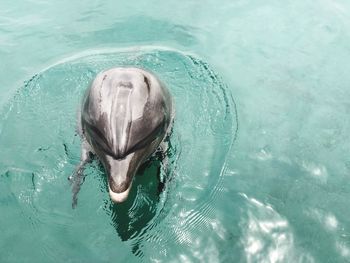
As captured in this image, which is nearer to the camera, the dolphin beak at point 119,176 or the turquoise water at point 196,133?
the dolphin beak at point 119,176

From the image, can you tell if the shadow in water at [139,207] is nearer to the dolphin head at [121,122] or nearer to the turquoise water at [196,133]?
the turquoise water at [196,133]

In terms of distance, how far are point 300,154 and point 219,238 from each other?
81.5 inches

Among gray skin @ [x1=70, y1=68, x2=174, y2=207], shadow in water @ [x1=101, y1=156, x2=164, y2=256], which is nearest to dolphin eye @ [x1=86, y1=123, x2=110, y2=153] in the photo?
gray skin @ [x1=70, y1=68, x2=174, y2=207]

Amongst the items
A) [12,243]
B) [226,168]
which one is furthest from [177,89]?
[12,243]

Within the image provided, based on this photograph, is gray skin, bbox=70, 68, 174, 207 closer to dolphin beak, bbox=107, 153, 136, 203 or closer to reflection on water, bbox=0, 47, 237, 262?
dolphin beak, bbox=107, 153, 136, 203

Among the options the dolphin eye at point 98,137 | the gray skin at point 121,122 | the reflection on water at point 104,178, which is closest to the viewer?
the gray skin at point 121,122

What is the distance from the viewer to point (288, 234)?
566 centimetres

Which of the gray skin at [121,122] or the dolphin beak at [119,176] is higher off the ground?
the gray skin at [121,122]

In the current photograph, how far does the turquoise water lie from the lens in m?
5.55

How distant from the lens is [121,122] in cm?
458

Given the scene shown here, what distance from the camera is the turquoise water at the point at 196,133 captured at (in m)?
5.55

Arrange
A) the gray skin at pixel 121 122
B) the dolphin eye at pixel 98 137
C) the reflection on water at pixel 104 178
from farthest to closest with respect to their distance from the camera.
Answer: the reflection on water at pixel 104 178, the dolphin eye at pixel 98 137, the gray skin at pixel 121 122

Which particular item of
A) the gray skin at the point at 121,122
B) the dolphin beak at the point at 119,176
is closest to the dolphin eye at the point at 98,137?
the gray skin at the point at 121,122

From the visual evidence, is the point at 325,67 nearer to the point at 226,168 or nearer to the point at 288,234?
the point at 226,168
